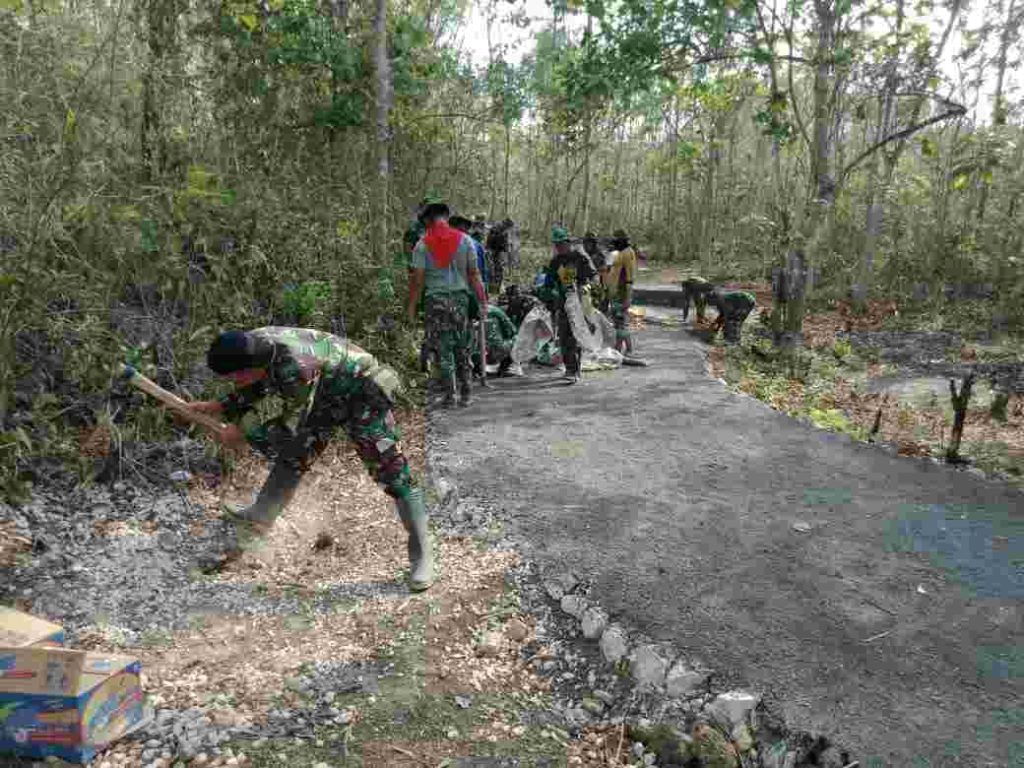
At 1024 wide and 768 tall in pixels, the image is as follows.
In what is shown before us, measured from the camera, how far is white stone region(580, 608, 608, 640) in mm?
3209

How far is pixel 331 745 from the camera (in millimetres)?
2529

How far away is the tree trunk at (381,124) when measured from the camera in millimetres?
7230

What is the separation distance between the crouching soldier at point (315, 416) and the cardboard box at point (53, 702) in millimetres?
1253

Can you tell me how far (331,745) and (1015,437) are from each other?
6.67 m

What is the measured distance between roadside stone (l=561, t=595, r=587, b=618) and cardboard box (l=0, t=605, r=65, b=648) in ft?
6.54

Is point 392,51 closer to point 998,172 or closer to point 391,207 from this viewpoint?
point 391,207

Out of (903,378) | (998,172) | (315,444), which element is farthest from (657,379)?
(998,172)

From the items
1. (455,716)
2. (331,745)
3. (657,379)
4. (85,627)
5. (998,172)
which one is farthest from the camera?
(998,172)

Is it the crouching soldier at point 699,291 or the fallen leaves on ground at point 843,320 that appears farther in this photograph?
the fallen leaves on ground at point 843,320

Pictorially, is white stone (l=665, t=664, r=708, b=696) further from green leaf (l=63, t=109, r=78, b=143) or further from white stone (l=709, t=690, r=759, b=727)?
green leaf (l=63, t=109, r=78, b=143)

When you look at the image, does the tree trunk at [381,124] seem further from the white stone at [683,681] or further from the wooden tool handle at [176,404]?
the white stone at [683,681]

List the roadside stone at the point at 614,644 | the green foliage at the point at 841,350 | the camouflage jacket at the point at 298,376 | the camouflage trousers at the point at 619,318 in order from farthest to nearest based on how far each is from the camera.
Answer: the green foliage at the point at 841,350 → the camouflage trousers at the point at 619,318 → the camouflage jacket at the point at 298,376 → the roadside stone at the point at 614,644

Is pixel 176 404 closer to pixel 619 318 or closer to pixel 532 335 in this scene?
pixel 532 335

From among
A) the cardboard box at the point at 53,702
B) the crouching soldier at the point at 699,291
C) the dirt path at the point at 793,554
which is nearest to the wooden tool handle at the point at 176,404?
the cardboard box at the point at 53,702
